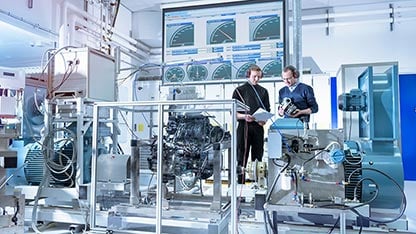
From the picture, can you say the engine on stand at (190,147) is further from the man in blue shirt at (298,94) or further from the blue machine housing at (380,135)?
the blue machine housing at (380,135)

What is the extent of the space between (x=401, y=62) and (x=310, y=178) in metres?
4.61

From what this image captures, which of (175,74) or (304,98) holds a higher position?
(175,74)

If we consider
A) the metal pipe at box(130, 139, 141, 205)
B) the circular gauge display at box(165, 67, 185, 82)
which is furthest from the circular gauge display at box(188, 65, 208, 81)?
the metal pipe at box(130, 139, 141, 205)

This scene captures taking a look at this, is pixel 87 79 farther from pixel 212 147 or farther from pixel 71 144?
pixel 212 147

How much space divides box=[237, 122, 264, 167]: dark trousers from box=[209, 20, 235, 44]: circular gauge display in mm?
2067

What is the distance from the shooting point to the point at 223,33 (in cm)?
539

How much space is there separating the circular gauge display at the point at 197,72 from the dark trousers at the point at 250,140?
6.49ft

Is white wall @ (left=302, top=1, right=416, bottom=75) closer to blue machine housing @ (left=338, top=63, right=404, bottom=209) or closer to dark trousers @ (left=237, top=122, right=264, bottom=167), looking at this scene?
blue machine housing @ (left=338, top=63, right=404, bottom=209)

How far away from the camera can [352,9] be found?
20.2ft

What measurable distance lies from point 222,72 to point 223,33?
0.61 metres

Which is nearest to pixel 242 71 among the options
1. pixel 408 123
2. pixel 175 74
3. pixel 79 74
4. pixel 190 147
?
pixel 175 74

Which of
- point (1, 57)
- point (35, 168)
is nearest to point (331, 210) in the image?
point (35, 168)

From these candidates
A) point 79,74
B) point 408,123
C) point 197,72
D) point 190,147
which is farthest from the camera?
point 408,123

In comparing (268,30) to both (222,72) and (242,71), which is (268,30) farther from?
(222,72)
